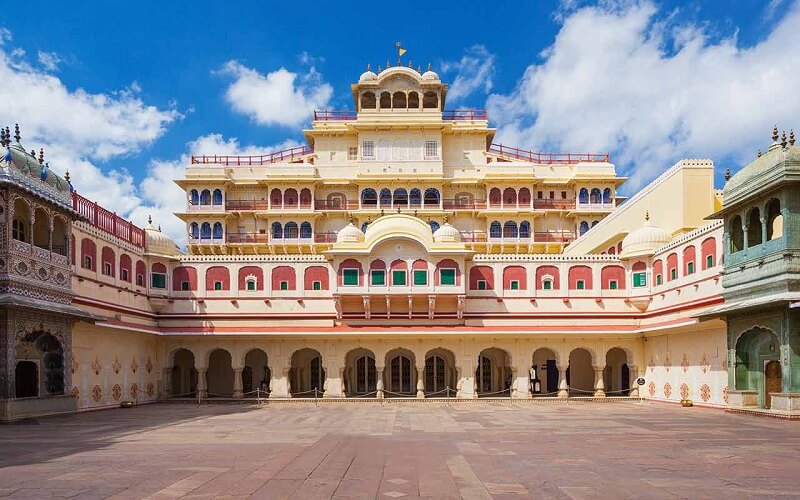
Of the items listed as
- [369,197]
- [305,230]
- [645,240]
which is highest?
[369,197]

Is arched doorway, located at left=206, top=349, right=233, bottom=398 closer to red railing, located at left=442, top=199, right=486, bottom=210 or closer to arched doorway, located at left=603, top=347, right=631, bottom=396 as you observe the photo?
red railing, located at left=442, top=199, right=486, bottom=210

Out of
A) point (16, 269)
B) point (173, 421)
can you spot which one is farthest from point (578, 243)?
point (16, 269)

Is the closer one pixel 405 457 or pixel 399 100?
pixel 405 457

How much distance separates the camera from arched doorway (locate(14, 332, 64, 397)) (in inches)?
1028

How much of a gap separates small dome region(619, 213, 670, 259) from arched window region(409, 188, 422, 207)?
17.4 m

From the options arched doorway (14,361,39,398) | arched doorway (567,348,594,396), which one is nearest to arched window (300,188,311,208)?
arched doorway (567,348,594,396)

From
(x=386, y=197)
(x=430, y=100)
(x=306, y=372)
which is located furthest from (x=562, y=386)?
(x=430, y=100)

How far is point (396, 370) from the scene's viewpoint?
4166cm

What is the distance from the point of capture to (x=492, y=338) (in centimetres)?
3794

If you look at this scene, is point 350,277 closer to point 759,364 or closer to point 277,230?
point 277,230

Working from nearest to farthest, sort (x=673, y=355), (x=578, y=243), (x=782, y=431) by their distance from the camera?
1. (x=782, y=431)
2. (x=673, y=355)
3. (x=578, y=243)

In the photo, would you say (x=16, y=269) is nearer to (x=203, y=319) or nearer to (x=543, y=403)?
(x=203, y=319)

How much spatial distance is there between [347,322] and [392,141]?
61.5 ft

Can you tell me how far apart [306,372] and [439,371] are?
830 cm
